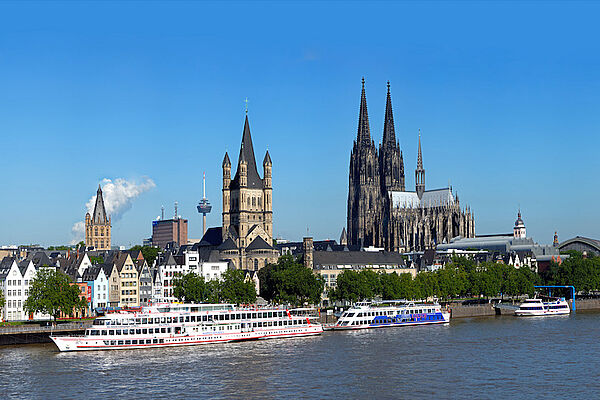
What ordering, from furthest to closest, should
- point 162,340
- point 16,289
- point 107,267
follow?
point 107,267, point 16,289, point 162,340

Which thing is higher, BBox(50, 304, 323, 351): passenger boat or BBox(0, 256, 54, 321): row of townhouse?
BBox(0, 256, 54, 321): row of townhouse

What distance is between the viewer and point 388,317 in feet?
432

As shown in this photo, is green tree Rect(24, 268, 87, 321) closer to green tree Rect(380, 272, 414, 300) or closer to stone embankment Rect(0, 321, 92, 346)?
stone embankment Rect(0, 321, 92, 346)

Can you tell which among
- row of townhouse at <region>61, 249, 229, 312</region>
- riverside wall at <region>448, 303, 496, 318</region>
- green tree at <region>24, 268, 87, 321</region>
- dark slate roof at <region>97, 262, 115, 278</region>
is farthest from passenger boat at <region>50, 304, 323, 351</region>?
riverside wall at <region>448, 303, 496, 318</region>

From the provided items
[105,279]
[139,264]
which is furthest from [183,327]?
[139,264]

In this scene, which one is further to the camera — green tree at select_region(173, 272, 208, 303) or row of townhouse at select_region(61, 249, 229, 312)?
row of townhouse at select_region(61, 249, 229, 312)

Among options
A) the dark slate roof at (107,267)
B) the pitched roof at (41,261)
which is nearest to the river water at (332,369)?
the dark slate roof at (107,267)

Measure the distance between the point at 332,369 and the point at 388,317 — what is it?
49.7 meters

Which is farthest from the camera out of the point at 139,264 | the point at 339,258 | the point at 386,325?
the point at 339,258

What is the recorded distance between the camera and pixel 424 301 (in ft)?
578

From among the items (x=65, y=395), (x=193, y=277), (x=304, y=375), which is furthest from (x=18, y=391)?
(x=193, y=277)

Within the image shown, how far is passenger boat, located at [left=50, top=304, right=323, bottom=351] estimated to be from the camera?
103 m

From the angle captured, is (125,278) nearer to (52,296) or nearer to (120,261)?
(120,261)

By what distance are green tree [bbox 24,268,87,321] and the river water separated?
15.3 metres
